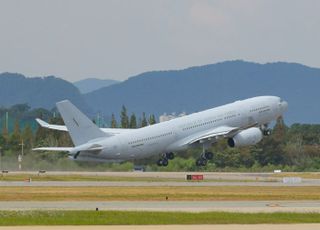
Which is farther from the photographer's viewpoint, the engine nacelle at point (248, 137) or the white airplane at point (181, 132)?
the engine nacelle at point (248, 137)

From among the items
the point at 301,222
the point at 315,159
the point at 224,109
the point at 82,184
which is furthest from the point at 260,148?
the point at 301,222

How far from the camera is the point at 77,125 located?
338 ft

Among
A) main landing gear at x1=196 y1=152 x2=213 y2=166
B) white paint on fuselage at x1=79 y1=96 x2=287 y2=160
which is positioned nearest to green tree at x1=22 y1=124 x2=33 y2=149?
main landing gear at x1=196 y1=152 x2=213 y2=166

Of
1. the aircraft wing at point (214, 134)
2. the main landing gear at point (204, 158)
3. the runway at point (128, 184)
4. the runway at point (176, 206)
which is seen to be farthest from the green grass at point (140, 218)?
the main landing gear at point (204, 158)

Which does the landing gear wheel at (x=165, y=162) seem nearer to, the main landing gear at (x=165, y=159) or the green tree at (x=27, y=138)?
the main landing gear at (x=165, y=159)

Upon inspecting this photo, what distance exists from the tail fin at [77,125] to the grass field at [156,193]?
2774 cm

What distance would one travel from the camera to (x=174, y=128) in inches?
4400

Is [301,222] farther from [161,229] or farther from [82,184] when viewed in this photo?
[82,184]

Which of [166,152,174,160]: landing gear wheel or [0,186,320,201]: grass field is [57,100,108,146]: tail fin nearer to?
[166,152,174,160]: landing gear wheel

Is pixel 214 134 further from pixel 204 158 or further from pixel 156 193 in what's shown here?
pixel 156 193

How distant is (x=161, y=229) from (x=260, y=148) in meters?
92.9

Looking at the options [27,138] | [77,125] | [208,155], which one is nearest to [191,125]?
[208,155]

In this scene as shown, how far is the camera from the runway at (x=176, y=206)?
53.4 metres

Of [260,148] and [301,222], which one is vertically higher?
Result: [260,148]
